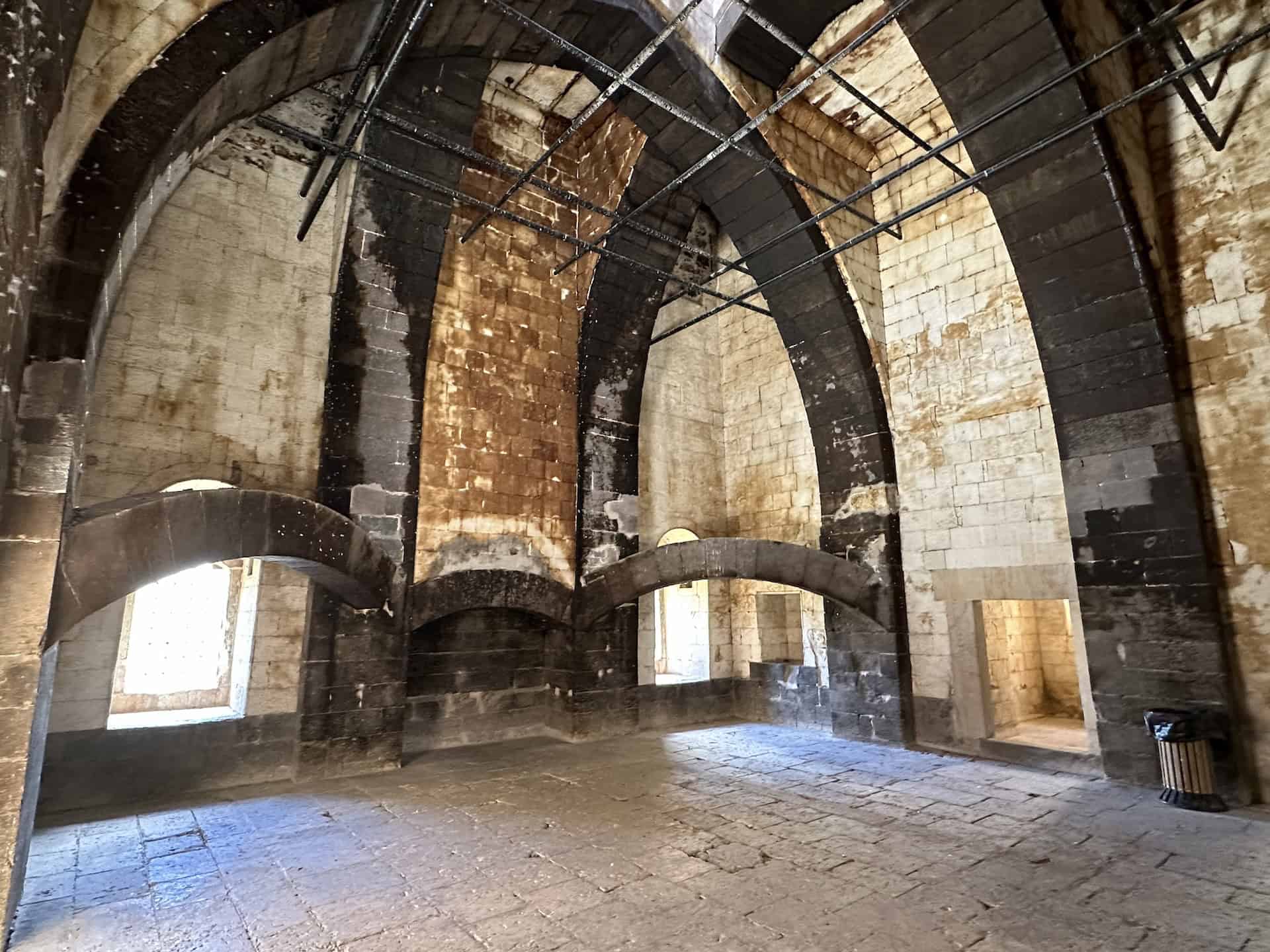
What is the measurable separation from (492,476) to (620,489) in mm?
1624

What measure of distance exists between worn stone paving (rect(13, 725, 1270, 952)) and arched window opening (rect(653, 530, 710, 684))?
336 cm

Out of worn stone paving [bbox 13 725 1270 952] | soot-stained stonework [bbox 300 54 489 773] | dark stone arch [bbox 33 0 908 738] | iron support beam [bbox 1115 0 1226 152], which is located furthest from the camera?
soot-stained stonework [bbox 300 54 489 773]

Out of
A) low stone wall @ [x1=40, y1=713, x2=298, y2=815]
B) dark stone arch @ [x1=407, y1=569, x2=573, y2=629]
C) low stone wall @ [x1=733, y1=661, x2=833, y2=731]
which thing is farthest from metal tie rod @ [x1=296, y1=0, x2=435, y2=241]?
low stone wall @ [x1=733, y1=661, x2=833, y2=731]

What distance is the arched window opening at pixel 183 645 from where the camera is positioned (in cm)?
660

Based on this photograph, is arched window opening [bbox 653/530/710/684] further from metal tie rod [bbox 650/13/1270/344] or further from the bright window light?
the bright window light

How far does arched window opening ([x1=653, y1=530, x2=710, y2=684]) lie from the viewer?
898cm

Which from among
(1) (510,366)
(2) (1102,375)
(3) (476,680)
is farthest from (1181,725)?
(1) (510,366)

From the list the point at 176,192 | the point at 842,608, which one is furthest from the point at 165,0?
the point at 842,608

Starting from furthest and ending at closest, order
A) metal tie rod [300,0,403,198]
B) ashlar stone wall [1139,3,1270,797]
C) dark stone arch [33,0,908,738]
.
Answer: ashlar stone wall [1139,3,1270,797] → metal tie rod [300,0,403,198] → dark stone arch [33,0,908,738]

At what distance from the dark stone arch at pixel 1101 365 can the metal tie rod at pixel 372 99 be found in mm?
3330

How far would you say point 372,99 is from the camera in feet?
15.5

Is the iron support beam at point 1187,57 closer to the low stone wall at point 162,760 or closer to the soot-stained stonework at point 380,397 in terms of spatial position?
the soot-stained stonework at point 380,397

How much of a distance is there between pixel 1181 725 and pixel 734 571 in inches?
149

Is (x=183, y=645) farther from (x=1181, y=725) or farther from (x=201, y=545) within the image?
(x=1181, y=725)
